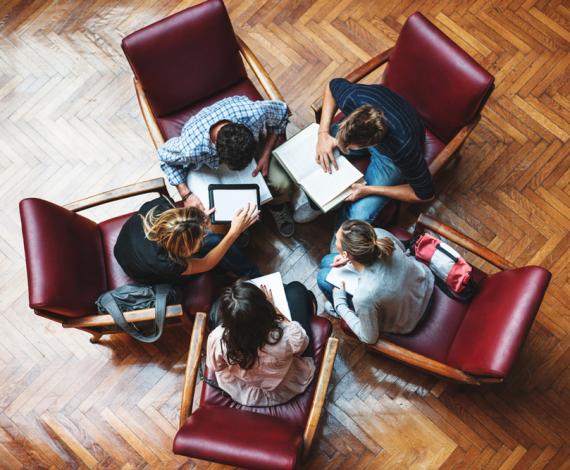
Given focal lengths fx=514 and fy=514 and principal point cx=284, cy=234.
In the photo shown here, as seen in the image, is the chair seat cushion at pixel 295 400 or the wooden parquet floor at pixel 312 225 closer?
the chair seat cushion at pixel 295 400

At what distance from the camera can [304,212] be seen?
112 inches

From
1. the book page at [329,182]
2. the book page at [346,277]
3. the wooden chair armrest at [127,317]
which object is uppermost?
the book page at [329,182]

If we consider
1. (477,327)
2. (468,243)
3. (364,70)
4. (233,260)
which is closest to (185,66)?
(364,70)

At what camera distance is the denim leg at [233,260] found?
2518 millimetres

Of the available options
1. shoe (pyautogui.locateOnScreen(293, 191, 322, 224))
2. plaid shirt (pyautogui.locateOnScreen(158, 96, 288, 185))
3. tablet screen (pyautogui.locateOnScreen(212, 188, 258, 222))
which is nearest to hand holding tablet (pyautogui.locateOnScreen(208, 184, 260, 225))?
tablet screen (pyautogui.locateOnScreen(212, 188, 258, 222))

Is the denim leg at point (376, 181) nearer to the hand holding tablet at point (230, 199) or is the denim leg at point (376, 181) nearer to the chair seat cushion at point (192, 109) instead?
the hand holding tablet at point (230, 199)

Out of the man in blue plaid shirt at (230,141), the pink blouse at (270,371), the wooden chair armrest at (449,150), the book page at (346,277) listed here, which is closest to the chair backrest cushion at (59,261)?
the man in blue plaid shirt at (230,141)

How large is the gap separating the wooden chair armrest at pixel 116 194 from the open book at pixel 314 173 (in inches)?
24.4

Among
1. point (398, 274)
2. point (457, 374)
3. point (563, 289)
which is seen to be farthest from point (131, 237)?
point (563, 289)

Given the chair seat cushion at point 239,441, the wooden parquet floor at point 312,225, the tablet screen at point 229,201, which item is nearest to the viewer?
the chair seat cushion at point 239,441

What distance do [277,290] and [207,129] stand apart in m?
0.82

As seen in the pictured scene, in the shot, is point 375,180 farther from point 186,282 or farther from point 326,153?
point 186,282

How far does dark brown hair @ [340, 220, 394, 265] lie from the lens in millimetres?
1998

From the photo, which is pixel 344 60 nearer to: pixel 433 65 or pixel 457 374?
pixel 433 65
